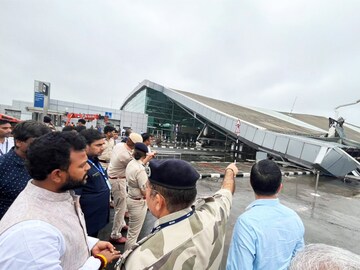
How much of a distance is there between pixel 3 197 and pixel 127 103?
39.5 m

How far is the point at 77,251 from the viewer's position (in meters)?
1.27

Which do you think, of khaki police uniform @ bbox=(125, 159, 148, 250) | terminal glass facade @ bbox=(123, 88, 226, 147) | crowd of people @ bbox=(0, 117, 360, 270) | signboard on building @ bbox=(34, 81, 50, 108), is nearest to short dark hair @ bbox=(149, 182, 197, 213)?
crowd of people @ bbox=(0, 117, 360, 270)

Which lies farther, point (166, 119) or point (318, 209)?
point (166, 119)

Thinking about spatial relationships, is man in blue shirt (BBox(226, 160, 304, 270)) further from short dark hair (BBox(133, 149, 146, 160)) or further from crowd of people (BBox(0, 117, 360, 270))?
short dark hair (BBox(133, 149, 146, 160))

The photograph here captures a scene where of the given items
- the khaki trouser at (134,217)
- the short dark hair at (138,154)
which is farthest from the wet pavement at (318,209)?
the short dark hair at (138,154)

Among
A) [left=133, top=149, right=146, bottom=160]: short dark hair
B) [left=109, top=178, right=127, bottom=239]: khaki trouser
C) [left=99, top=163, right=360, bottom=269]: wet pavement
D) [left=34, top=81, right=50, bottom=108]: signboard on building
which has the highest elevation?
[left=34, top=81, right=50, bottom=108]: signboard on building

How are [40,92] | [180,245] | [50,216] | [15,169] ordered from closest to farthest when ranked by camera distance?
[180,245], [50,216], [15,169], [40,92]

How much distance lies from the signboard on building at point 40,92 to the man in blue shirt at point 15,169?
21.1 m

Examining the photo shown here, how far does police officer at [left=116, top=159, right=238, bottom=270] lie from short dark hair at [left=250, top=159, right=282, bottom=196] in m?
0.49

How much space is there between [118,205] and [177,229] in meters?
Result: 2.88

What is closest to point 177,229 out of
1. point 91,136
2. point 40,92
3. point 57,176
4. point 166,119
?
point 57,176

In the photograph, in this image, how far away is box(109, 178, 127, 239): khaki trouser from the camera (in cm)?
359

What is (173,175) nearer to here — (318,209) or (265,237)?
(265,237)

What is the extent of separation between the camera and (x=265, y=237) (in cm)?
146
